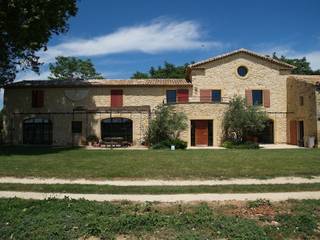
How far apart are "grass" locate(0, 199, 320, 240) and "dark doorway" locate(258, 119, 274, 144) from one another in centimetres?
2573

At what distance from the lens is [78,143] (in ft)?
108

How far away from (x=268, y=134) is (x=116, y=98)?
14001 mm

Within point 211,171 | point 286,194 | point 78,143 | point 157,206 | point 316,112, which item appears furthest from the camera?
point 78,143

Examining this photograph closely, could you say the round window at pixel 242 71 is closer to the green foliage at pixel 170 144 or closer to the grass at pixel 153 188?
the green foliage at pixel 170 144

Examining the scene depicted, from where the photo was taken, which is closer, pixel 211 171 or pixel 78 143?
pixel 211 171

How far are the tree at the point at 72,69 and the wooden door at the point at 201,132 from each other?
3183cm

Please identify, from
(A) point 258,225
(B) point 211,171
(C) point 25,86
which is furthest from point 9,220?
(C) point 25,86

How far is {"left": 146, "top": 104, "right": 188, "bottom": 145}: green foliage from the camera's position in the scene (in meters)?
29.3

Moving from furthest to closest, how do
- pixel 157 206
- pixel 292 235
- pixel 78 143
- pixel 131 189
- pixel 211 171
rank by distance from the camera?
pixel 78 143
pixel 211 171
pixel 131 189
pixel 157 206
pixel 292 235

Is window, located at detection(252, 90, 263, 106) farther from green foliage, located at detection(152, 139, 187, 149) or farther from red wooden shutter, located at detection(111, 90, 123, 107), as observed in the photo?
red wooden shutter, located at detection(111, 90, 123, 107)

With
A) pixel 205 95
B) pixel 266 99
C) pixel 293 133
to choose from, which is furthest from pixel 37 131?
pixel 293 133

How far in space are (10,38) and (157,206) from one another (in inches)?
731

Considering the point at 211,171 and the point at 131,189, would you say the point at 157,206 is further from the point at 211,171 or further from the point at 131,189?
the point at 211,171

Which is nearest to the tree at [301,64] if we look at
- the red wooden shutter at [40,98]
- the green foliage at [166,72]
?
the green foliage at [166,72]
